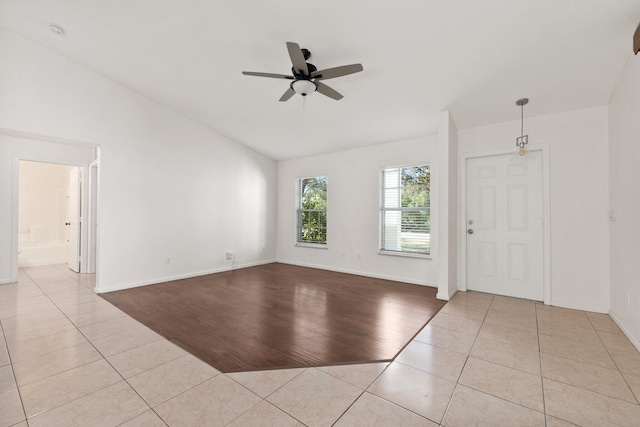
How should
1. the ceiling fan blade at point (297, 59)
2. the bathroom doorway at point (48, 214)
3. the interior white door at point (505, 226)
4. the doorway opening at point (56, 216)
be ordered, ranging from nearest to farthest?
the ceiling fan blade at point (297, 59), the interior white door at point (505, 226), the doorway opening at point (56, 216), the bathroom doorway at point (48, 214)

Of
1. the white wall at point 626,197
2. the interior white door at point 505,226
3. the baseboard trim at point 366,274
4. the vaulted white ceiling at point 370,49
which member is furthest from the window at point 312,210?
the white wall at point 626,197

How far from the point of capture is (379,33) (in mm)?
2639

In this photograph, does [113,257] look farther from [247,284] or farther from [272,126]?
[272,126]

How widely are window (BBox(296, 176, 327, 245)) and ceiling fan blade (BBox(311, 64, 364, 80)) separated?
3455mm

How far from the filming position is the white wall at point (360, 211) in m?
4.73

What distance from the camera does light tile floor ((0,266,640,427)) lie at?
157cm

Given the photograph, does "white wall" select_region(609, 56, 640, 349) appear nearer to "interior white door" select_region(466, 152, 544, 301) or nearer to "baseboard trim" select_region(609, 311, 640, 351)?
"baseboard trim" select_region(609, 311, 640, 351)

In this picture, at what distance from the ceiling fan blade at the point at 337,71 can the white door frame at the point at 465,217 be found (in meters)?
2.57

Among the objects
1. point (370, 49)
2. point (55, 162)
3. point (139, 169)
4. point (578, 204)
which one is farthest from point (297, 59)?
point (55, 162)

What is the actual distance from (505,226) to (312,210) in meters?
3.75

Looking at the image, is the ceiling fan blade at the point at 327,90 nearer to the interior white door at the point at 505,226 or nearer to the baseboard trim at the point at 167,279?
the interior white door at the point at 505,226

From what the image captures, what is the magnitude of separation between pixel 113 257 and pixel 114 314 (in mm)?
1401

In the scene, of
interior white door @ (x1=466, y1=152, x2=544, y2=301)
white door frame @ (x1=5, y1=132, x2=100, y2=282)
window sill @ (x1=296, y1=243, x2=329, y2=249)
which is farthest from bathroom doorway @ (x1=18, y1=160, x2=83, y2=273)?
interior white door @ (x1=466, y1=152, x2=544, y2=301)

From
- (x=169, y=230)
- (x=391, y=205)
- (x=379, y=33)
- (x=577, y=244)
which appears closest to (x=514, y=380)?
(x=577, y=244)
